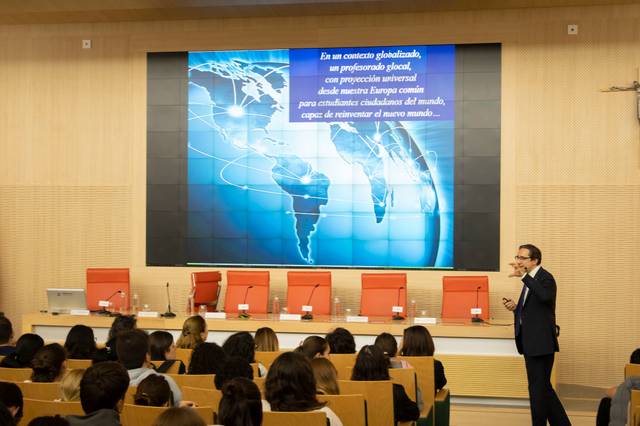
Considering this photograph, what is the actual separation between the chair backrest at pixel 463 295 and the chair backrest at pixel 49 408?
20.7ft

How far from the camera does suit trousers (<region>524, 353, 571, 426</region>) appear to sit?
6.46 metres

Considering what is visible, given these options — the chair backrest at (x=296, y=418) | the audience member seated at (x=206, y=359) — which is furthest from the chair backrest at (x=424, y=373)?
the chair backrest at (x=296, y=418)

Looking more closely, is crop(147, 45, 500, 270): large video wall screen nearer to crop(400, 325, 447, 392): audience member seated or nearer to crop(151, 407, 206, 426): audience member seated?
crop(400, 325, 447, 392): audience member seated

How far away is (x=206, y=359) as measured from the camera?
5000 millimetres

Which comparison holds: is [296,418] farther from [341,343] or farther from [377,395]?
[341,343]

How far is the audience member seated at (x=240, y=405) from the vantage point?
344 cm

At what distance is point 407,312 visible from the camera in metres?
10.5

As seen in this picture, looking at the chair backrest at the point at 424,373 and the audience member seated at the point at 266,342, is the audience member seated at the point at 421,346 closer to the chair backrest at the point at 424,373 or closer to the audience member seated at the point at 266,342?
the chair backrest at the point at 424,373

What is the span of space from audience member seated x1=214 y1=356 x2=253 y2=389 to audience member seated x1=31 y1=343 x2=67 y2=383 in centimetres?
106

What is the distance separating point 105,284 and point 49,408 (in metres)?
6.88

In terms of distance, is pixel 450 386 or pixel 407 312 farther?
pixel 407 312

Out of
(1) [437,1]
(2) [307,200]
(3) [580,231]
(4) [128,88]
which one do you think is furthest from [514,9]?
(4) [128,88]

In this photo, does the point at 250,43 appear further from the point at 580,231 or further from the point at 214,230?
the point at 580,231

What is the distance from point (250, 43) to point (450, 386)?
532 centimetres
